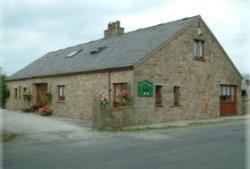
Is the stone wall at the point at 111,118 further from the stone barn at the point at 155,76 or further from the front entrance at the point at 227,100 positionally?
the front entrance at the point at 227,100

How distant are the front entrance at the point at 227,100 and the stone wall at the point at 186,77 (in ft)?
1.48

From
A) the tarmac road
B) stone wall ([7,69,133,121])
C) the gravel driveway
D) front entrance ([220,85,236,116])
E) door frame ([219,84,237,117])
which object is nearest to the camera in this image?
the tarmac road

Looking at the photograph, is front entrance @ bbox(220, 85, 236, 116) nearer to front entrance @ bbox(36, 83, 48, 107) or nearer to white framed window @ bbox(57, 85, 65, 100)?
white framed window @ bbox(57, 85, 65, 100)

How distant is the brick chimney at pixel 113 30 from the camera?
36875mm

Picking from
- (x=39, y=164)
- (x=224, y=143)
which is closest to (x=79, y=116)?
(x=224, y=143)

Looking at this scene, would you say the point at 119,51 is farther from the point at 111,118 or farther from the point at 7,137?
the point at 7,137

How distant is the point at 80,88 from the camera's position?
99.0 feet

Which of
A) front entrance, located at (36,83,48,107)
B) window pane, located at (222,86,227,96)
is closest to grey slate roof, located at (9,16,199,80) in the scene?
front entrance, located at (36,83,48,107)

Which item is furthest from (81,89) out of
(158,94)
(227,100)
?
(227,100)

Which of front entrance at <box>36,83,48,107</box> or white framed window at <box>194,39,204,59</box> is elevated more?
white framed window at <box>194,39,204,59</box>

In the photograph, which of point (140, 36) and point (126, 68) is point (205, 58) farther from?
point (126, 68)

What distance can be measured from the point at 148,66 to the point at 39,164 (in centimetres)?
1448

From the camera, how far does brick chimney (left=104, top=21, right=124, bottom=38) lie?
121 ft

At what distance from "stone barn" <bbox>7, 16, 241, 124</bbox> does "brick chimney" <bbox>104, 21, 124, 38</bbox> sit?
503 millimetres
